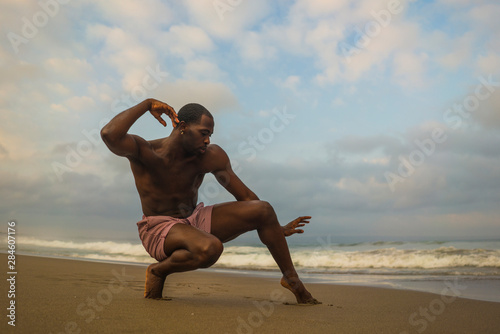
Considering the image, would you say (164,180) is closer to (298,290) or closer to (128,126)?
(128,126)

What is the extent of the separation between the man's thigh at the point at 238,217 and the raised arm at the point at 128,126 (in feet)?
2.71

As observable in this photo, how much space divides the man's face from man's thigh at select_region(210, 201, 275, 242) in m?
0.53

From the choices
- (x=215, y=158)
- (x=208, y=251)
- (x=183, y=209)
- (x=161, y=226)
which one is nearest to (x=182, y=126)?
(x=215, y=158)

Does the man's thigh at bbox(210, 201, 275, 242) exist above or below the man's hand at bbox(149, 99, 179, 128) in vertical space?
below

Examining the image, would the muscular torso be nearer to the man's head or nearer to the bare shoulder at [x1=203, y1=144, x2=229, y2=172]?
the bare shoulder at [x1=203, y1=144, x2=229, y2=172]

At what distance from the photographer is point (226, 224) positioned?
3369 millimetres

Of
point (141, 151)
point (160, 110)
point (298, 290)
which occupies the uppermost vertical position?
point (160, 110)

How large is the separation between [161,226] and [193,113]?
0.93 meters

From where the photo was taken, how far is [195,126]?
3277mm

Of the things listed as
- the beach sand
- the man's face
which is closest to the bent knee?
the beach sand

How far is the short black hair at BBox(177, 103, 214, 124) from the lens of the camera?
128 inches

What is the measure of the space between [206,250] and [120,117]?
1.14 meters

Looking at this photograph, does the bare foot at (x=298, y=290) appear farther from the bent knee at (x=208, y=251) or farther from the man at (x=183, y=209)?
the bent knee at (x=208, y=251)

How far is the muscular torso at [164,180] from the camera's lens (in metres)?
3.33
